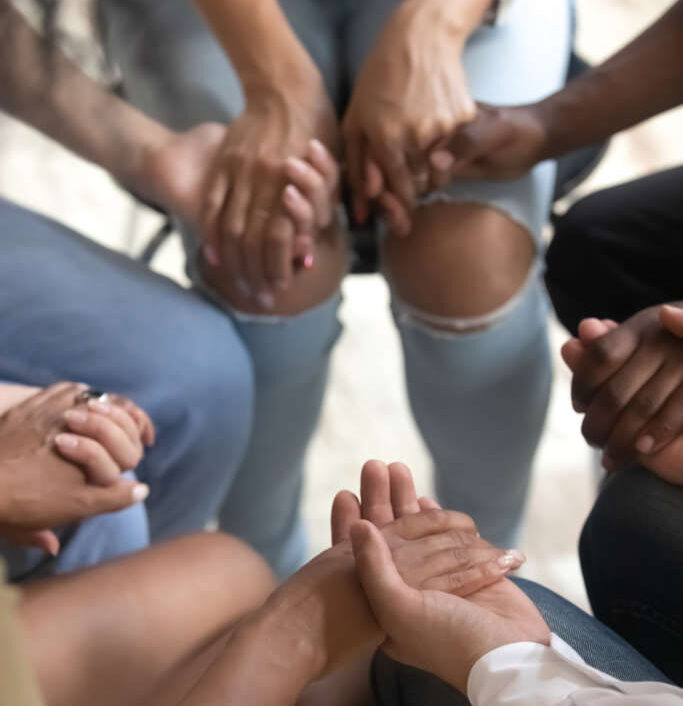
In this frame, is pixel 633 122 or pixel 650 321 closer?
pixel 650 321

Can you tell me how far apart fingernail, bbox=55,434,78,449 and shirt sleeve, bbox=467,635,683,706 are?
12.0 inches

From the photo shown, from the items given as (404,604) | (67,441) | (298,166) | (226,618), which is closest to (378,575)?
(404,604)

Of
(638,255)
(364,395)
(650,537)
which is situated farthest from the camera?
(364,395)

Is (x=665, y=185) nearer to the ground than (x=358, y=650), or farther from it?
farther from it

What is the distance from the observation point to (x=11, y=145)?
36.2 inches

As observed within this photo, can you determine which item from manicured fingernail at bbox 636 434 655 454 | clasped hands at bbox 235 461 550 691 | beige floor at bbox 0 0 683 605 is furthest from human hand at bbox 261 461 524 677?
beige floor at bbox 0 0 683 605

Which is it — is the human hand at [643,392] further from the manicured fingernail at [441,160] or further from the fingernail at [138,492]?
the fingernail at [138,492]

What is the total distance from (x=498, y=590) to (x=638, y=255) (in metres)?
0.32

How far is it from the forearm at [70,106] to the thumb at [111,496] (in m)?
0.28

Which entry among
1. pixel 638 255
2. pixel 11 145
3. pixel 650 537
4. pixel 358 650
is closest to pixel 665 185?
pixel 638 255

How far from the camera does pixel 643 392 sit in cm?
53

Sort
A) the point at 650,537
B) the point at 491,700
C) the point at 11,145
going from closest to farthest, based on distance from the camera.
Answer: the point at 491,700 → the point at 650,537 → the point at 11,145

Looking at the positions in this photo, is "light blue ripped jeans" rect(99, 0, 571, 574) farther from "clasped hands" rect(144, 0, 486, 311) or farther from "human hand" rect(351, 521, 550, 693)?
"human hand" rect(351, 521, 550, 693)

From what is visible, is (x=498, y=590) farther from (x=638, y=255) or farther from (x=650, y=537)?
(x=638, y=255)
